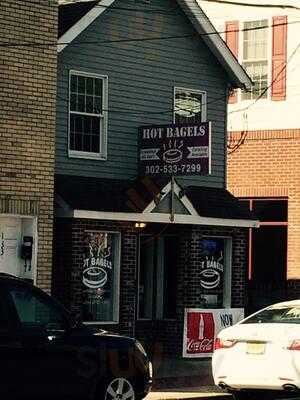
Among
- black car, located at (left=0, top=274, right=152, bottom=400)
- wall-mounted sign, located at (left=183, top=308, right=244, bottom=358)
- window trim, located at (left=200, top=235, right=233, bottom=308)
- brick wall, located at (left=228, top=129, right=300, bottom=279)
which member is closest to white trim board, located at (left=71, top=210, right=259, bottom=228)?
window trim, located at (left=200, top=235, right=233, bottom=308)

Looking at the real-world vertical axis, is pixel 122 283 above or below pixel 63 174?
below

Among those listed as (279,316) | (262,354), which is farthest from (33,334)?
(279,316)

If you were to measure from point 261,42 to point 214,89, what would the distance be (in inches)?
158

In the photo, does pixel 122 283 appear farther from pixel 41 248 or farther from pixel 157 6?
pixel 157 6

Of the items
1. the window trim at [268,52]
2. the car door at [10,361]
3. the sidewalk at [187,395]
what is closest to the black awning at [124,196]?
the sidewalk at [187,395]

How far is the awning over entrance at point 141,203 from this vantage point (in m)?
21.5

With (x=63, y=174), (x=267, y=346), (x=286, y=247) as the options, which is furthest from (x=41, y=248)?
(x=286, y=247)

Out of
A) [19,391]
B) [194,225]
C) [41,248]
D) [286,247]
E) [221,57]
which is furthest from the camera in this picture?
[286,247]

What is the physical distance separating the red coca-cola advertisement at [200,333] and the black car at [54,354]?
6533 millimetres

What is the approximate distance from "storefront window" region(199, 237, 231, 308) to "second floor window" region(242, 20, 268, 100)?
19.0ft

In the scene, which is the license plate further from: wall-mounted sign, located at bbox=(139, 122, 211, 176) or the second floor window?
the second floor window

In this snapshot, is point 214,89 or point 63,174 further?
point 214,89

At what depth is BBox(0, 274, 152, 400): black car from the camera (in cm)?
1263

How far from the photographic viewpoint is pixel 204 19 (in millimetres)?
24734
